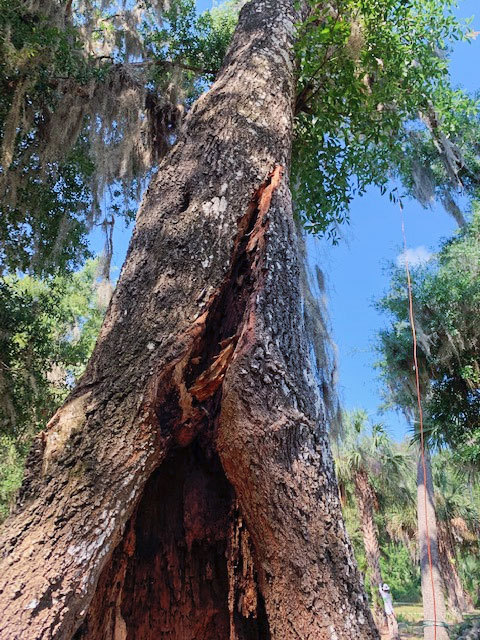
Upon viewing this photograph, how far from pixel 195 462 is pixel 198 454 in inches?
1.3

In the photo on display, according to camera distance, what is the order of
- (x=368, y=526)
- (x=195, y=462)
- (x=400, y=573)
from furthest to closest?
(x=400, y=573), (x=368, y=526), (x=195, y=462)

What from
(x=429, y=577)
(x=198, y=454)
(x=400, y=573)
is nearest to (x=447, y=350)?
(x=429, y=577)

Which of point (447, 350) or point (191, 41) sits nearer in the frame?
point (191, 41)

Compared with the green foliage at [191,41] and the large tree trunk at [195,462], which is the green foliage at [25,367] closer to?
the green foliage at [191,41]

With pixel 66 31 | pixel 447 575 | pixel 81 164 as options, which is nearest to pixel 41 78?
pixel 66 31

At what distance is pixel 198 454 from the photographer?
1.97 meters

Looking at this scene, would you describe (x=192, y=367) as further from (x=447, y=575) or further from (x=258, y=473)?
(x=447, y=575)

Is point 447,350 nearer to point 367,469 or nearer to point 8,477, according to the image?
point 367,469

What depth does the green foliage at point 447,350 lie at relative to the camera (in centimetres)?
932

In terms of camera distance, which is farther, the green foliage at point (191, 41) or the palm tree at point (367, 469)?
the palm tree at point (367, 469)

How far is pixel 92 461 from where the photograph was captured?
1.56m

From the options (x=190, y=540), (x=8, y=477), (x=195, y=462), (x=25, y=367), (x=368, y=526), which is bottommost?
(x=190, y=540)

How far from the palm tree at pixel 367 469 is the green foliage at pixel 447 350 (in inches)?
122

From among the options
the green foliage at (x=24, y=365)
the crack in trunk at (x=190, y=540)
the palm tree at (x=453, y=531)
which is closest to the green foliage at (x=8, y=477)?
the green foliage at (x=24, y=365)
